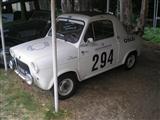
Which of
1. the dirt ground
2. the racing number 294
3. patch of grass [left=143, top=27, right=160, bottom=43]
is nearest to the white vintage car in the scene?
the racing number 294

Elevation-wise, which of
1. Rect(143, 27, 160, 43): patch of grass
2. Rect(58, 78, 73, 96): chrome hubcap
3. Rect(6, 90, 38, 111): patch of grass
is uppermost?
Rect(143, 27, 160, 43): patch of grass

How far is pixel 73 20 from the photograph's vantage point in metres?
6.40

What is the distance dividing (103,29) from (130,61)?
1.57m

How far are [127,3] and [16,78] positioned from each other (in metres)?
5.12

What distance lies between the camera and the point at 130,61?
7.50 m

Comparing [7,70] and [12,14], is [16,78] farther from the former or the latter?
[12,14]

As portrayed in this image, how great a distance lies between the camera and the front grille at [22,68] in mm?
5668

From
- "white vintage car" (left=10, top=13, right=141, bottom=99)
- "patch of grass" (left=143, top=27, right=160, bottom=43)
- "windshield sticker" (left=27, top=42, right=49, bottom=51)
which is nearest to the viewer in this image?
"white vintage car" (left=10, top=13, right=141, bottom=99)

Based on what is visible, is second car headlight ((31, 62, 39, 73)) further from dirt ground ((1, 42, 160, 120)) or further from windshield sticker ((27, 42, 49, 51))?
dirt ground ((1, 42, 160, 120))

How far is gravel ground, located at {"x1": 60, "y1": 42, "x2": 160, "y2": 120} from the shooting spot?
209 inches

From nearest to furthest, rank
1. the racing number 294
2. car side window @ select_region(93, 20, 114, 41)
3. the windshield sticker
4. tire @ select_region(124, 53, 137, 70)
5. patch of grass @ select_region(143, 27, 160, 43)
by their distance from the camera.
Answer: the windshield sticker
the racing number 294
car side window @ select_region(93, 20, 114, 41)
tire @ select_region(124, 53, 137, 70)
patch of grass @ select_region(143, 27, 160, 43)

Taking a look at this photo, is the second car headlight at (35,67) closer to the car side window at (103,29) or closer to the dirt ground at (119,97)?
the dirt ground at (119,97)

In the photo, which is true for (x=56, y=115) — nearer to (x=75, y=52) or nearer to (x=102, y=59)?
(x=75, y=52)

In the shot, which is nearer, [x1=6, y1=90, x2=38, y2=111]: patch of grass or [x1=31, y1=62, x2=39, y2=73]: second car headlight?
[x1=31, y1=62, x2=39, y2=73]: second car headlight
